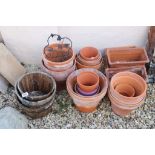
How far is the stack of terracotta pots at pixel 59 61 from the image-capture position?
142 inches

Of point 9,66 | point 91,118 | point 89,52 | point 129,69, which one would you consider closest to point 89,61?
point 89,52

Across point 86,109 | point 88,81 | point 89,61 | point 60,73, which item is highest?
point 60,73

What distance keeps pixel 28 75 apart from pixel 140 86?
1.40 meters

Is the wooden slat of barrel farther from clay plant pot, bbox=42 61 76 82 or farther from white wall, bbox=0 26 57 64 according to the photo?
clay plant pot, bbox=42 61 76 82

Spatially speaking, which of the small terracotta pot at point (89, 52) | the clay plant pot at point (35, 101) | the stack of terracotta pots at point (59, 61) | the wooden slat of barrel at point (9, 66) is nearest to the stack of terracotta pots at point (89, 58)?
the small terracotta pot at point (89, 52)

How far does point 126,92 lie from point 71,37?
103 cm

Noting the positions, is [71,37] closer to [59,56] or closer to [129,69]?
[59,56]

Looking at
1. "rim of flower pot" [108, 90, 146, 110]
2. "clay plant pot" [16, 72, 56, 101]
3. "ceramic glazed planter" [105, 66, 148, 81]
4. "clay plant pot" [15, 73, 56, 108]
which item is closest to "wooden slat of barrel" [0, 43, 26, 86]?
"clay plant pot" [16, 72, 56, 101]

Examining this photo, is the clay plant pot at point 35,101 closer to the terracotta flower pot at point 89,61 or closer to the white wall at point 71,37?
the terracotta flower pot at point 89,61

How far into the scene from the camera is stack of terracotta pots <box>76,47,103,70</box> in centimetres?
379

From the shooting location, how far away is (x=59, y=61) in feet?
12.7

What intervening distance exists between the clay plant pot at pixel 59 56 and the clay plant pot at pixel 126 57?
525 mm

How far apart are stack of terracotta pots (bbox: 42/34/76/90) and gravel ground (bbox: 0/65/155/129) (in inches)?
12.9

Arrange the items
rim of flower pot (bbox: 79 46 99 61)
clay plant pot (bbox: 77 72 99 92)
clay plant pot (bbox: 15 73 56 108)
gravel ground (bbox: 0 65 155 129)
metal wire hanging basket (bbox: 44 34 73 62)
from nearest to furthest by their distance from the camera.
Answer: clay plant pot (bbox: 15 73 56 108) < clay plant pot (bbox: 77 72 99 92) < gravel ground (bbox: 0 65 155 129) < metal wire hanging basket (bbox: 44 34 73 62) < rim of flower pot (bbox: 79 46 99 61)
